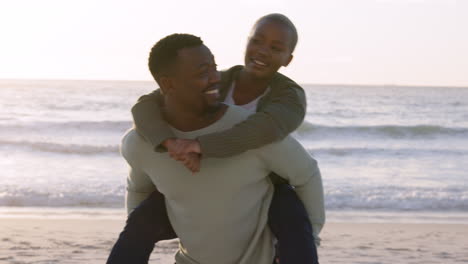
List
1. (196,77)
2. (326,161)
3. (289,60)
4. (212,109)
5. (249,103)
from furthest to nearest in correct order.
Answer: (326,161), (289,60), (249,103), (212,109), (196,77)

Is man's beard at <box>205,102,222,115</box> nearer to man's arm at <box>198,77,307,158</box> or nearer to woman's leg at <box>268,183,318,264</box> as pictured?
man's arm at <box>198,77,307,158</box>

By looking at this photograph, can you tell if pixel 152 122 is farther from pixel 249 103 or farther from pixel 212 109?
pixel 249 103

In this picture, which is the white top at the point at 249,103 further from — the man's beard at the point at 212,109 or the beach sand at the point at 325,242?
the beach sand at the point at 325,242

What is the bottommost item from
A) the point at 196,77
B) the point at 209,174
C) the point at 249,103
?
the point at 209,174

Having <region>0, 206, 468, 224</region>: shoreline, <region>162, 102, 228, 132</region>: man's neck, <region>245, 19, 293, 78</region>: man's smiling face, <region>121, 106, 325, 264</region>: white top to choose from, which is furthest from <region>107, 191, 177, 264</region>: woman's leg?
<region>0, 206, 468, 224</region>: shoreline

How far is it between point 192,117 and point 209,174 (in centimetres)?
23

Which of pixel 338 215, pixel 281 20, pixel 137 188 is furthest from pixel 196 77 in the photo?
pixel 338 215

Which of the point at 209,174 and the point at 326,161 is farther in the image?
the point at 326,161

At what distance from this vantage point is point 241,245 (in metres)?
3.07

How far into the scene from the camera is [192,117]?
293 cm

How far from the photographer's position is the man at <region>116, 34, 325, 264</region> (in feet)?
9.32

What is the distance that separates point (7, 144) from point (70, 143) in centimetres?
129

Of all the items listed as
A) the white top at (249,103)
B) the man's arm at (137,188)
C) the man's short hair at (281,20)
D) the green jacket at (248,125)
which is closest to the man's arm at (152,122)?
the green jacket at (248,125)

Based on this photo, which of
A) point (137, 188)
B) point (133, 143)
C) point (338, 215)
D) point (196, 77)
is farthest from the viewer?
point (338, 215)
